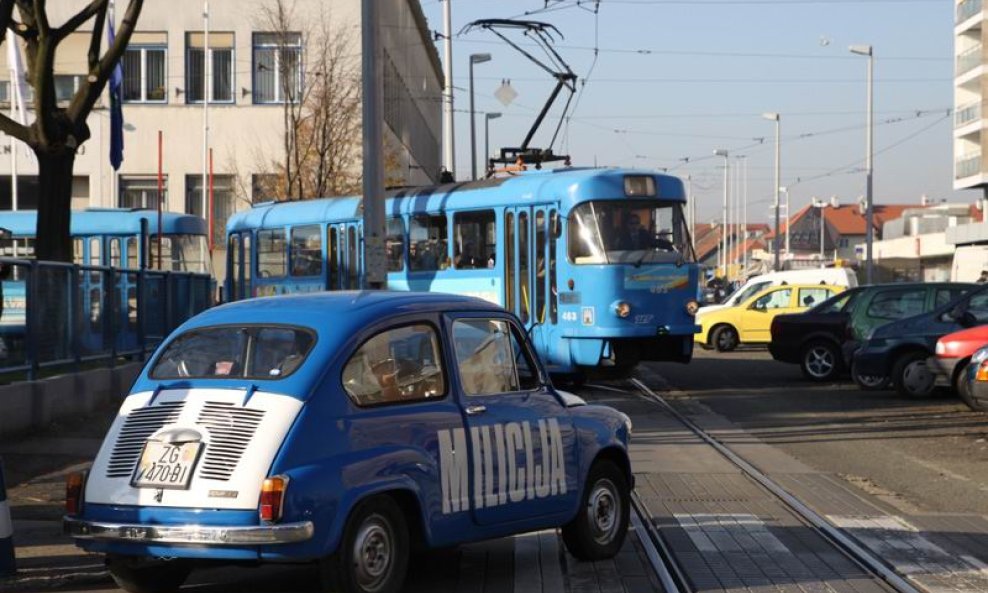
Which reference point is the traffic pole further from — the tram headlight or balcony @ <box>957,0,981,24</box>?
balcony @ <box>957,0,981,24</box>

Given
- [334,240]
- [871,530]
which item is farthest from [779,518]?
[334,240]

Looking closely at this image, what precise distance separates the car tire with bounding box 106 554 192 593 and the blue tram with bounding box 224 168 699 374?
45.3ft

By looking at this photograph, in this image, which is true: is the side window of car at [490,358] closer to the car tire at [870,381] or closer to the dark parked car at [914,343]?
the dark parked car at [914,343]

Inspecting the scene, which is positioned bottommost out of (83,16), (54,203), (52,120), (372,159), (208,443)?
(208,443)

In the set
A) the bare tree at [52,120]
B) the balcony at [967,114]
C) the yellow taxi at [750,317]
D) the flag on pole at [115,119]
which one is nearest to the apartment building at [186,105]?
the yellow taxi at [750,317]

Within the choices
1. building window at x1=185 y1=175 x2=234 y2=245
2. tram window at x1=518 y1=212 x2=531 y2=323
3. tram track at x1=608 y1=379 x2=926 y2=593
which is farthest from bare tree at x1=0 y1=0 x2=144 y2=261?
building window at x1=185 y1=175 x2=234 y2=245

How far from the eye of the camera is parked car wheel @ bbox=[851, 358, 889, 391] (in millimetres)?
21703

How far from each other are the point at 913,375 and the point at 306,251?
37.0ft

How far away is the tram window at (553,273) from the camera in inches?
857

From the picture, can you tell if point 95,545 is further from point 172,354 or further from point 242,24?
point 242,24

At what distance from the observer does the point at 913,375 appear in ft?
68.9

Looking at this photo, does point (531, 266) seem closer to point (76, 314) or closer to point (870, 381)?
point (870, 381)

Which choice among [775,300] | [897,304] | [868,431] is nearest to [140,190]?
[775,300]

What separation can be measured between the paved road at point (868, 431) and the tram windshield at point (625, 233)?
2.29 m
